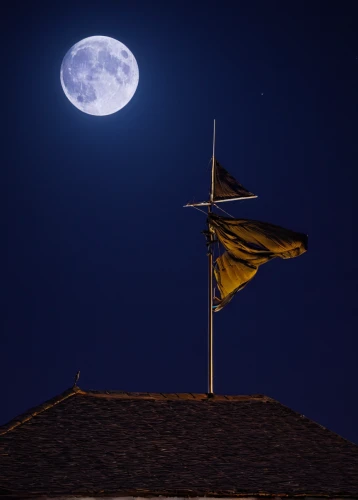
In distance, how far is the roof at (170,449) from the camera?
17.4 m

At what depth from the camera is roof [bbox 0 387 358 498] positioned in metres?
A: 17.4

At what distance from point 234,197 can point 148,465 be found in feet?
29.0

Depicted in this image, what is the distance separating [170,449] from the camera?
1916 centimetres

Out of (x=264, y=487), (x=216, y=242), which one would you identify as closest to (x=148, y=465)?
(x=264, y=487)

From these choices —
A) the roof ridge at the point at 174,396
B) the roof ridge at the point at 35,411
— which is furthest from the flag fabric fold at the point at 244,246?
the roof ridge at the point at 35,411

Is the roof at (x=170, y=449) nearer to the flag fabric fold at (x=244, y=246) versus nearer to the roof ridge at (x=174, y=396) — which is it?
the roof ridge at (x=174, y=396)

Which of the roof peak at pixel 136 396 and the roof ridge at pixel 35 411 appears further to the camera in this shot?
the roof peak at pixel 136 396

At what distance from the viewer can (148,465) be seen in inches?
719

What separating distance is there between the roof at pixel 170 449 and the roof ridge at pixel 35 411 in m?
0.02

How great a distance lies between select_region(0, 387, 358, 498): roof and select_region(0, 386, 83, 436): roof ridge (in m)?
0.02

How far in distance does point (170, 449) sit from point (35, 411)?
2.94 metres

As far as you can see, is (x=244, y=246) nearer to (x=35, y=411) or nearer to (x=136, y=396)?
(x=136, y=396)

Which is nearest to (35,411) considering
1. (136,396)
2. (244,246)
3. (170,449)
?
(136,396)

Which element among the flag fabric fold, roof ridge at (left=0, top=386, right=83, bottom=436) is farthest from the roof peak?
the flag fabric fold
